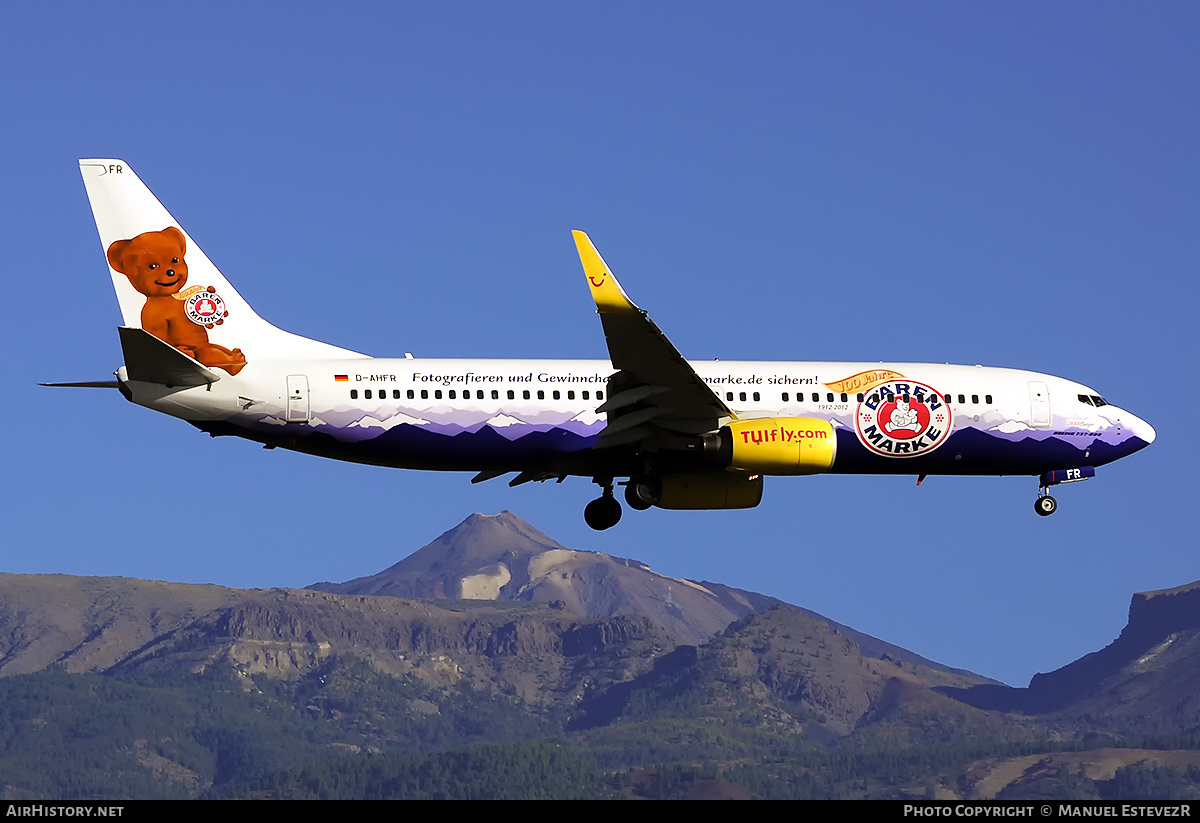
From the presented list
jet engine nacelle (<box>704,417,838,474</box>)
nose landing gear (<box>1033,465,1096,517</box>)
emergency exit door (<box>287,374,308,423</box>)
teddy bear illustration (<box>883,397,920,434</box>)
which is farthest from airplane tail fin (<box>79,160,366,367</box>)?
nose landing gear (<box>1033,465,1096,517</box>)

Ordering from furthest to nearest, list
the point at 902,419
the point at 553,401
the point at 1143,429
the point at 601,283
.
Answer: the point at 1143,429 → the point at 902,419 → the point at 553,401 → the point at 601,283

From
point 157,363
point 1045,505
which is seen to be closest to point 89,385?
point 157,363

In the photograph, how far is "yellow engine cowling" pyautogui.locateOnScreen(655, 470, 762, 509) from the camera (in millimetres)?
48031

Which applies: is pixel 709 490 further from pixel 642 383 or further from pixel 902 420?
pixel 902 420

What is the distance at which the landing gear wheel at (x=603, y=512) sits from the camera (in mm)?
50062

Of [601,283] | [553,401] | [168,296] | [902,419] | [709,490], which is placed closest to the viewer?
[601,283]

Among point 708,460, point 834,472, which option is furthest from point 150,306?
point 834,472

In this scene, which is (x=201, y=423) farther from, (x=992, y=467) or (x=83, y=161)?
(x=992, y=467)

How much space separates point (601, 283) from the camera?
1649 inches

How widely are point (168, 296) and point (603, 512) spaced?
506 inches

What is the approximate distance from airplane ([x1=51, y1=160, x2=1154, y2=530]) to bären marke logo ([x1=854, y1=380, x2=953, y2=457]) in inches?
1.6

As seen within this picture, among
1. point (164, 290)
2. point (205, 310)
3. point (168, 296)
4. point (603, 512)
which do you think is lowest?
point (603, 512)

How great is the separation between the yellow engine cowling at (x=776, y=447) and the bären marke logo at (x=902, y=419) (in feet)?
8.69
